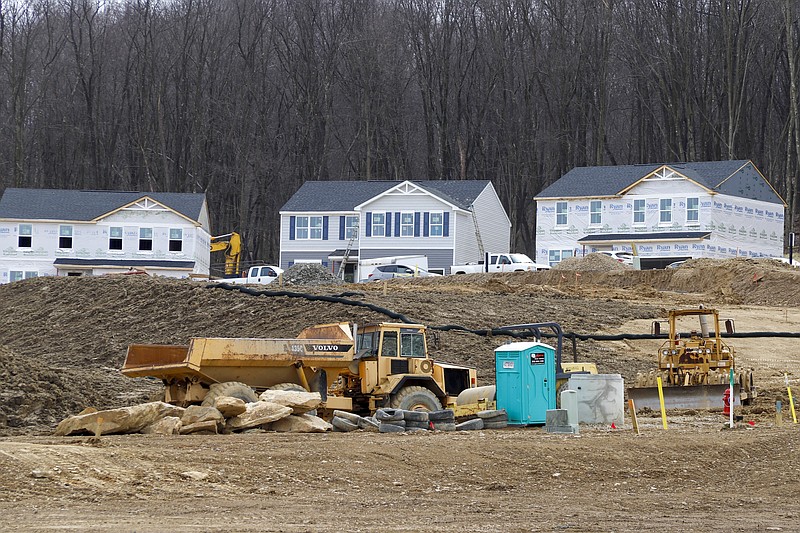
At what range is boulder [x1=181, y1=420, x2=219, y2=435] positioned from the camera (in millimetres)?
19422

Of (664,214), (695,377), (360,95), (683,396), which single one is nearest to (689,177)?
(664,214)

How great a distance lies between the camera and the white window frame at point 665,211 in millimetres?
67250

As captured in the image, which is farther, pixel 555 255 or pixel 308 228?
pixel 308 228

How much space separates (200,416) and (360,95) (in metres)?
75.0

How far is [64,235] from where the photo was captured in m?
72.2

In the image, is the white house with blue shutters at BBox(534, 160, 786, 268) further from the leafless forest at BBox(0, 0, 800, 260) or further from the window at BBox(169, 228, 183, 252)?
the window at BBox(169, 228, 183, 252)

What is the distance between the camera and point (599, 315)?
125 feet

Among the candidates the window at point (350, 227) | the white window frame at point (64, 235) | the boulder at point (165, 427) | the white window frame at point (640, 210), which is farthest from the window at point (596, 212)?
the boulder at point (165, 427)

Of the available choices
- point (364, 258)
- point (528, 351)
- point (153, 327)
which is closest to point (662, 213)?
point (364, 258)

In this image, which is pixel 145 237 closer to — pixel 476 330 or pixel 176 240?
pixel 176 240

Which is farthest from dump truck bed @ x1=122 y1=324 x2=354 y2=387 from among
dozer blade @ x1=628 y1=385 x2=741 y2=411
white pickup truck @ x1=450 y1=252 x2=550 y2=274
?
white pickup truck @ x1=450 y1=252 x2=550 y2=274

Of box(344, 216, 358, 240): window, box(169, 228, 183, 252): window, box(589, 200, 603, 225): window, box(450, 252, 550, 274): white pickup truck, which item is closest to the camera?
box(450, 252, 550, 274): white pickup truck

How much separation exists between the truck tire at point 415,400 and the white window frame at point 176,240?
51.9 m

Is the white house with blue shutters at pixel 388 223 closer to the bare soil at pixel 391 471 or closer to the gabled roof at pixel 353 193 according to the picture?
the gabled roof at pixel 353 193
